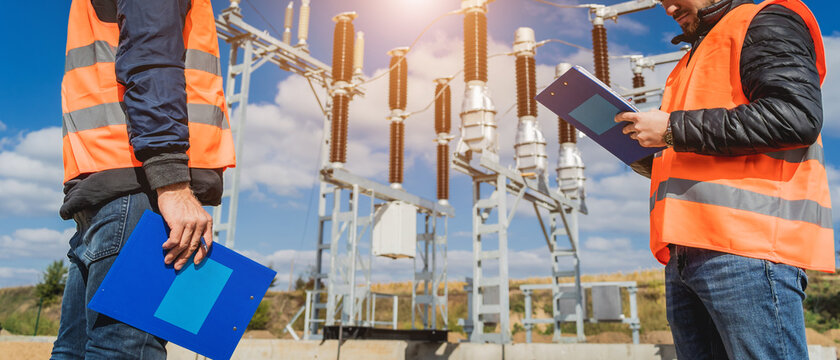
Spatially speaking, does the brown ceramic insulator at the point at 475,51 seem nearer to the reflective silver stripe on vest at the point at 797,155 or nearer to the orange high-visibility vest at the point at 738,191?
the orange high-visibility vest at the point at 738,191

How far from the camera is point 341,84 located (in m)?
9.86

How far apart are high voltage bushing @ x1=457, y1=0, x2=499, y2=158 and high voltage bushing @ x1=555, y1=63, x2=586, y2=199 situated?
8.57 feet

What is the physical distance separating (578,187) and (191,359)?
25.9ft

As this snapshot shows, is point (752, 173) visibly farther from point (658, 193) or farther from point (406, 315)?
point (406, 315)

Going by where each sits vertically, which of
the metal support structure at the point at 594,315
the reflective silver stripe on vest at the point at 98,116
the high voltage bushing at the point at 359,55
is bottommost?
the metal support structure at the point at 594,315

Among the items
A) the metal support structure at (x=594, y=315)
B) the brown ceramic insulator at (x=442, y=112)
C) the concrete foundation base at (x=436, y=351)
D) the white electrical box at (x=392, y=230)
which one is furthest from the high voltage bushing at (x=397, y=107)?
the concrete foundation base at (x=436, y=351)

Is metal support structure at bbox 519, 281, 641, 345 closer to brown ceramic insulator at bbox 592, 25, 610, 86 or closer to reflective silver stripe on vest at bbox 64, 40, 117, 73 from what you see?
brown ceramic insulator at bbox 592, 25, 610, 86

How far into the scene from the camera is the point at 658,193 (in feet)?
4.66

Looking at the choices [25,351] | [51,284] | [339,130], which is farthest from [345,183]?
[51,284]

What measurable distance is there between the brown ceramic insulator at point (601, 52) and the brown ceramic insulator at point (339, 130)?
443 cm

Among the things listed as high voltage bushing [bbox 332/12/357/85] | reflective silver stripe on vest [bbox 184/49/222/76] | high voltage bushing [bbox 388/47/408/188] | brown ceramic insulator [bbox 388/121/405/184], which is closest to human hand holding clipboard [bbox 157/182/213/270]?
reflective silver stripe on vest [bbox 184/49/222/76]

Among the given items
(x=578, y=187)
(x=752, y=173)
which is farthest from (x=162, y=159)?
(x=578, y=187)

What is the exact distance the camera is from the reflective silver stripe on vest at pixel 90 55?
1.45 m

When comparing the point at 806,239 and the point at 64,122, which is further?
the point at 64,122
